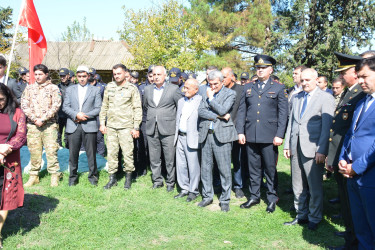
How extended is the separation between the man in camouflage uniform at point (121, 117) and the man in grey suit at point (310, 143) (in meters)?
2.83

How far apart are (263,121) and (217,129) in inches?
28.5

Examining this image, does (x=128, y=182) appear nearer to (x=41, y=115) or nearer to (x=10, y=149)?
(x=41, y=115)

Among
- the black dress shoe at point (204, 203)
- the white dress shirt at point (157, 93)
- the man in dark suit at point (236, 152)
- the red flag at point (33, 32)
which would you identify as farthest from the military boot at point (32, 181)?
the man in dark suit at point (236, 152)

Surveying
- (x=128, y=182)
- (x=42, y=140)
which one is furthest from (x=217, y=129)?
(x=42, y=140)

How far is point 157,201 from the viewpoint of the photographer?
519cm

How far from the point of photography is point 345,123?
3.52 meters

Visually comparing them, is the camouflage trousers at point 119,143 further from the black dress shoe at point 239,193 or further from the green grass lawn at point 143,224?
the black dress shoe at point 239,193

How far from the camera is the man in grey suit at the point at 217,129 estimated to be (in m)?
4.66

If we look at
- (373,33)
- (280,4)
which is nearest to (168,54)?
(280,4)

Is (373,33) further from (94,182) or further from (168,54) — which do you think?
(94,182)

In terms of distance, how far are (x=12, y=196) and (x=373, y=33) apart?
82.7ft

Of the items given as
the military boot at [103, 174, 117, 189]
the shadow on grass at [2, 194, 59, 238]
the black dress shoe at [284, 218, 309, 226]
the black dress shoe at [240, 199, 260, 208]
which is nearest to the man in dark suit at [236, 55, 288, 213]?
the black dress shoe at [240, 199, 260, 208]

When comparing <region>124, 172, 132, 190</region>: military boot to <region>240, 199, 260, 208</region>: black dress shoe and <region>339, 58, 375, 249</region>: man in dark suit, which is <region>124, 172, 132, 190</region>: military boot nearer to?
<region>240, 199, 260, 208</region>: black dress shoe

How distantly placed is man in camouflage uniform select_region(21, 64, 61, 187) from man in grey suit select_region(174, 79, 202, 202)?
7.50 feet
